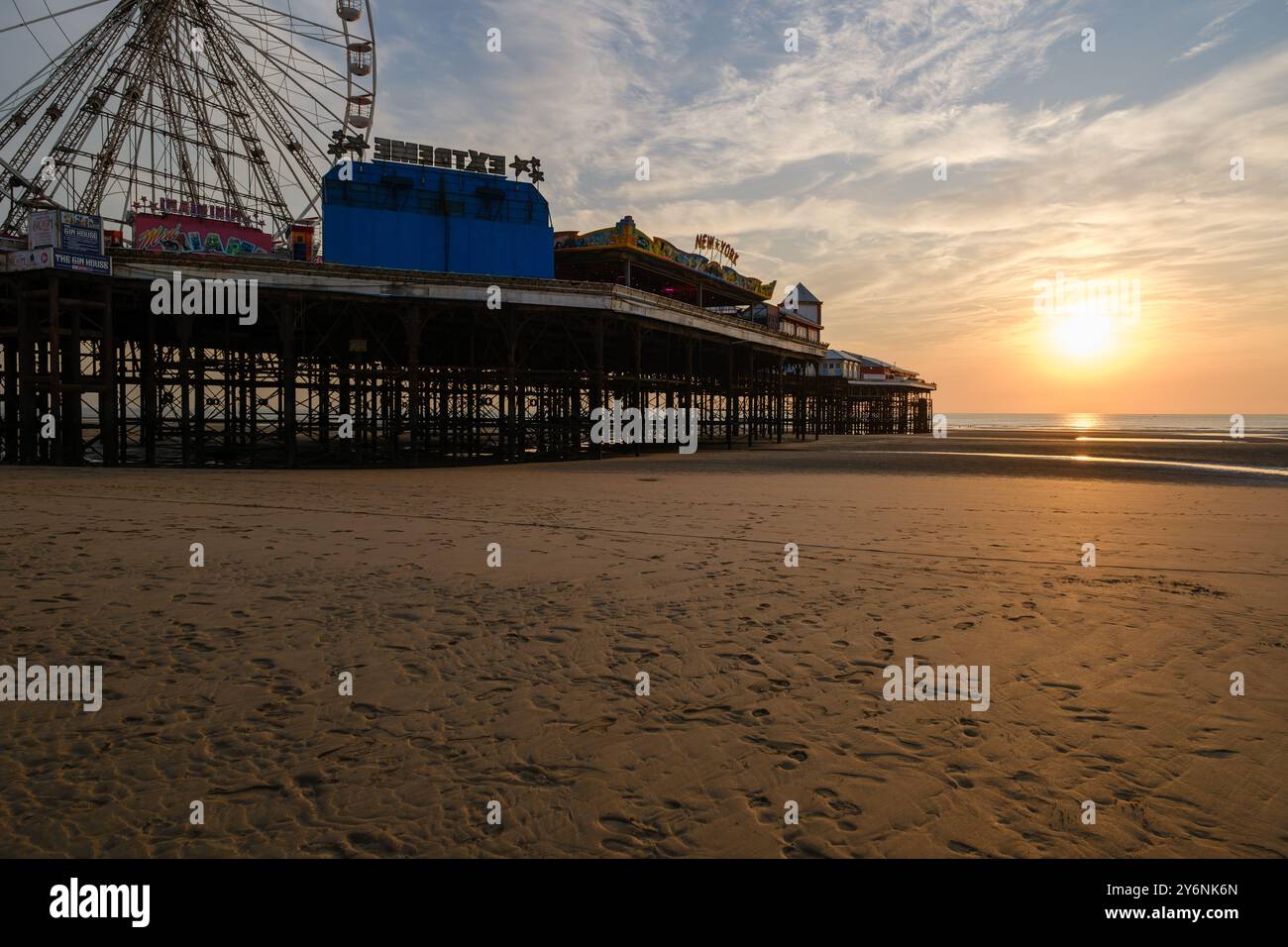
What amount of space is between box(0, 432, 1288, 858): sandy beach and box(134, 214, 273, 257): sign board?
22496 millimetres

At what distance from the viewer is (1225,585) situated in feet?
27.7

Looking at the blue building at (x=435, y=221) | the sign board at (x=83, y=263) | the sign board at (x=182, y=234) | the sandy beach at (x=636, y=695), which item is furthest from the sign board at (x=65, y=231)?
the sandy beach at (x=636, y=695)

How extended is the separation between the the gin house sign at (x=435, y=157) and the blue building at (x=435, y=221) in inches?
15.9

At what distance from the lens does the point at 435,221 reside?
35062mm

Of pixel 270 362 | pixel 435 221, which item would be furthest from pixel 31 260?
pixel 435 221

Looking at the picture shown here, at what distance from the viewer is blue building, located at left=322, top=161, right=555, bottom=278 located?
111 feet

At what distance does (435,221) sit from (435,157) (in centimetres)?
313

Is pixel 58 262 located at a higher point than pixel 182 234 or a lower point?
lower

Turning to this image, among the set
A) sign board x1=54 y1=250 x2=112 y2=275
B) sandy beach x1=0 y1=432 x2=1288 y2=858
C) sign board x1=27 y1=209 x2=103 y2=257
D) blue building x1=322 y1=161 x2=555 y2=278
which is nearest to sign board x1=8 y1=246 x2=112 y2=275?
sign board x1=54 y1=250 x2=112 y2=275

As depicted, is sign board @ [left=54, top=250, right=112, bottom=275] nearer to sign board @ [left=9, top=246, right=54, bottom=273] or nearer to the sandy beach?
sign board @ [left=9, top=246, right=54, bottom=273]

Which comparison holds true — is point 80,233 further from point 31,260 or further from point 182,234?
point 182,234
